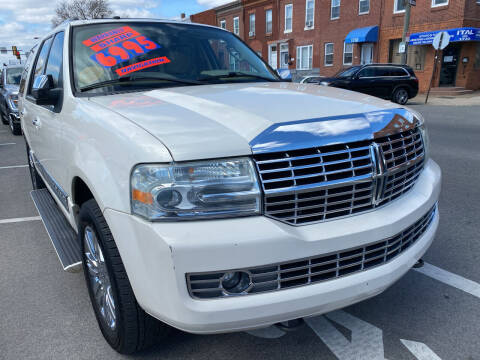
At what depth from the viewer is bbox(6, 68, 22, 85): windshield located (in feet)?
40.1

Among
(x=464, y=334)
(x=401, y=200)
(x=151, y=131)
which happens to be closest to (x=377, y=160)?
(x=401, y=200)

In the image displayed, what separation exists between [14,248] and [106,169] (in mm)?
2552

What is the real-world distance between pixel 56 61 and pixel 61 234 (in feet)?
4.67

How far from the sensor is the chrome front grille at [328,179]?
179cm

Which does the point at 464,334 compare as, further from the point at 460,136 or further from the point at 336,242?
the point at 460,136

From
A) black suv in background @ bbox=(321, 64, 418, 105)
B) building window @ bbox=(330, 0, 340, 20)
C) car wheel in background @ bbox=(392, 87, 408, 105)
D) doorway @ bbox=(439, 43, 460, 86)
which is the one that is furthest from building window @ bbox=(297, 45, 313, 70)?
car wheel in background @ bbox=(392, 87, 408, 105)

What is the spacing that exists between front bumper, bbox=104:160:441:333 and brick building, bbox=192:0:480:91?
21.9 meters

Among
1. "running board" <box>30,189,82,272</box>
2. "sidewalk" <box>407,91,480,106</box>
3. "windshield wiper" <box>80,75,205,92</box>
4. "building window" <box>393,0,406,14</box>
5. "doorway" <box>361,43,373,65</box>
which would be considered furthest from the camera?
"doorway" <box>361,43,373,65</box>

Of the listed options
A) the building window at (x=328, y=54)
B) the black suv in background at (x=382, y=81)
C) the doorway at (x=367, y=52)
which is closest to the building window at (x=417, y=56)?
the doorway at (x=367, y=52)

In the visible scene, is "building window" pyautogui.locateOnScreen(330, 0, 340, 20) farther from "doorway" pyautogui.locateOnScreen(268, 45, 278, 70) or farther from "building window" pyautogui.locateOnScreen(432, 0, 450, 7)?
"doorway" pyautogui.locateOnScreen(268, 45, 278, 70)

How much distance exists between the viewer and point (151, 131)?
1.89 m

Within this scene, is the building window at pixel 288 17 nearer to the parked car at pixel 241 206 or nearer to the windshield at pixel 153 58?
the windshield at pixel 153 58

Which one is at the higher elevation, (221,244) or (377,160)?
(377,160)

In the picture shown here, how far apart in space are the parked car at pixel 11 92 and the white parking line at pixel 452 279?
1035 centimetres
